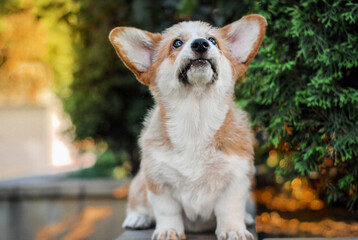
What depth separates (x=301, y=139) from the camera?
239 cm

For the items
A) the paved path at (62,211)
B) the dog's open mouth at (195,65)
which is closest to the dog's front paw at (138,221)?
the dog's open mouth at (195,65)

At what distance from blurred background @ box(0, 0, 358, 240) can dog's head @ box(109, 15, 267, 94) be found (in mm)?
321

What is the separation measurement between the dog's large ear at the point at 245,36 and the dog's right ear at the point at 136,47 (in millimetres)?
428

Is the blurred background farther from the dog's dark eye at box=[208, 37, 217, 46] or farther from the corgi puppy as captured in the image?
the dog's dark eye at box=[208, 37, 217, 46]

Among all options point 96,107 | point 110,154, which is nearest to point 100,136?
point 96,107

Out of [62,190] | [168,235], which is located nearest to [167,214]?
[168,235]

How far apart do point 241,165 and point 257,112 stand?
2.32ft

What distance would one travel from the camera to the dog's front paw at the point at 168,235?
6.59 ft

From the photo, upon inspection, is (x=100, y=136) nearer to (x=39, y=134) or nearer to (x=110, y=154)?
(x=110, y=154)

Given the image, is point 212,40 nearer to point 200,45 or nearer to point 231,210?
point 200,45

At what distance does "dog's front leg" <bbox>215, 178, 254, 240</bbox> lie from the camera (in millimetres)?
2006

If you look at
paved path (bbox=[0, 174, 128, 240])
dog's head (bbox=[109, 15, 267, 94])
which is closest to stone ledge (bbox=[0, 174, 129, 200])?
paved path (bbox=[0, 174, 128, 240])

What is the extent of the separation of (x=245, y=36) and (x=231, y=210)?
1.00 metres

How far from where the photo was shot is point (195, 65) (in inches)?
72.9
